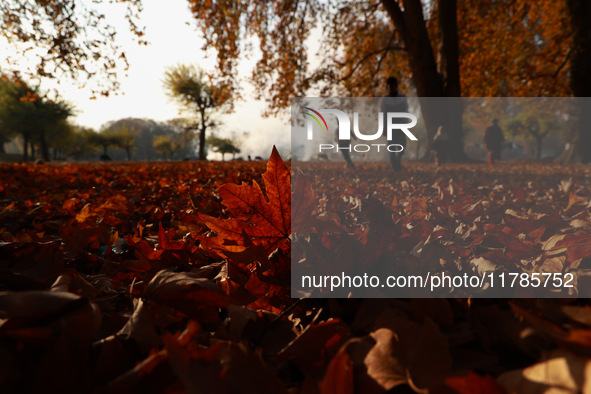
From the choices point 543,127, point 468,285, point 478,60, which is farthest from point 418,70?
point 543,127

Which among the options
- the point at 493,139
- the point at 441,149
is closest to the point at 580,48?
the point at 493,139

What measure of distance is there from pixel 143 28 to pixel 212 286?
12179 millimetres

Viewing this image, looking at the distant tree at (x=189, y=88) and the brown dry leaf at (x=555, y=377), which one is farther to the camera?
the distant tree at (x=189, y=88)

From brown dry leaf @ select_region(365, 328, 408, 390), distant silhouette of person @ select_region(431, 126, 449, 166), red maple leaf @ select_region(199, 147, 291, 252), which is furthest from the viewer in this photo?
distant silhouette of person @ select_region(431, 126, 449, 166)

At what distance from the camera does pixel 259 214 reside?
2.90 ft

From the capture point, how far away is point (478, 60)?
1193 cm

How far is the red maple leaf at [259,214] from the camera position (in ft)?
2.65

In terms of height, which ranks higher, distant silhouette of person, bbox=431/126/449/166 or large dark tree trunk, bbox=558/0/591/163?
large dark tree trunk, bbox=558/0/591/163

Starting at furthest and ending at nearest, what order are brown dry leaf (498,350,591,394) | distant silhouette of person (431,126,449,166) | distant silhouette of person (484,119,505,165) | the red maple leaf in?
distant silhouette of person (431,126,449,166), distant silhouette of person (484,119,505,165), the red maple leaf, brown dry leaf (498,350,591,394)

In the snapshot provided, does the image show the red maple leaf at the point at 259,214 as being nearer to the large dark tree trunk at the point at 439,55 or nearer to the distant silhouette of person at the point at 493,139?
the distant silhouette of person at the point at 493,139

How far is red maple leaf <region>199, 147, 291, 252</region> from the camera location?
81 centimetres

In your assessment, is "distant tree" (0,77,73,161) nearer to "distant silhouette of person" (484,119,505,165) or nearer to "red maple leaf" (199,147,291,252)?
"distant silhouette of person" (484,119,505,165)

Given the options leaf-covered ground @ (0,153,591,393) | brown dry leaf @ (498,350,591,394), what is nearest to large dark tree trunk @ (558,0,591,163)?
leaf-covered ground @ (0,153,591,393)

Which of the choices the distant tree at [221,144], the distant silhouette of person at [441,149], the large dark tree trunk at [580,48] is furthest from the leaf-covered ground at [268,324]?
the distant tree at [221,144]
